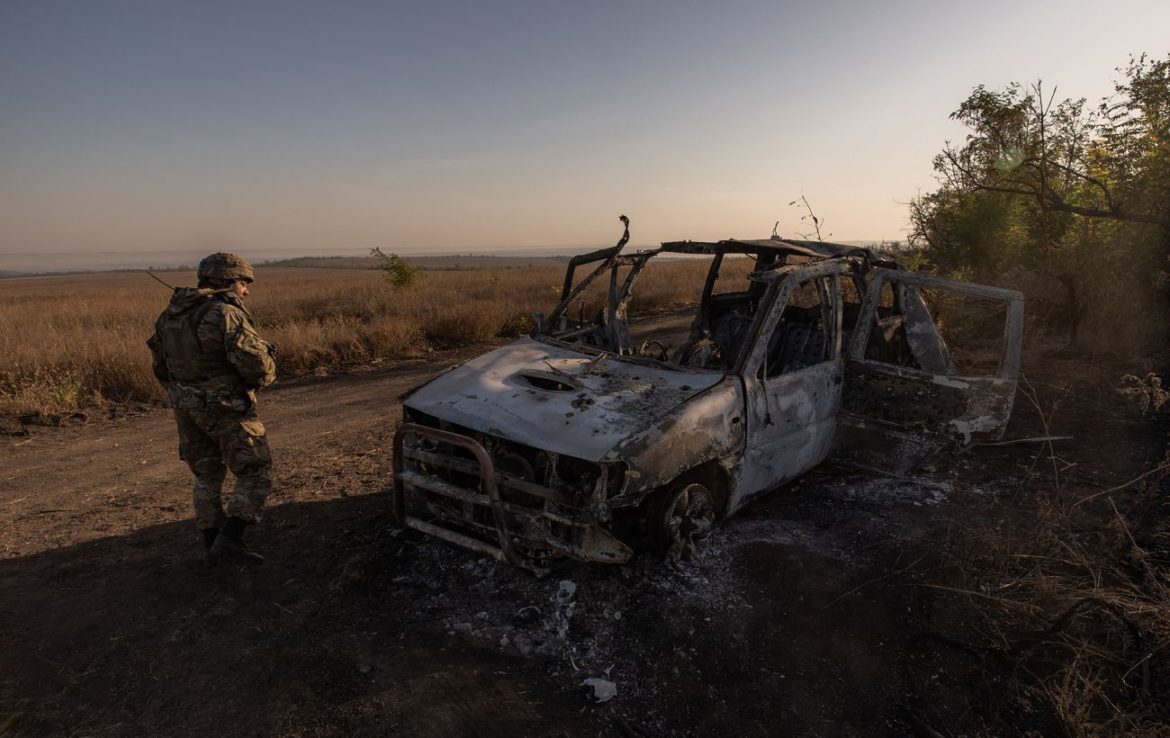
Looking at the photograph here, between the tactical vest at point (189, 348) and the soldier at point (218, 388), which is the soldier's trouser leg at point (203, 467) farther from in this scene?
the tactical vest at point (189, 348)

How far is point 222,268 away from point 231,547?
1.73 metres

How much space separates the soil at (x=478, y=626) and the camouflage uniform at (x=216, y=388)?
1.62 ft

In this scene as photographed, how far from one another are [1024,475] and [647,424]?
361 centimetres

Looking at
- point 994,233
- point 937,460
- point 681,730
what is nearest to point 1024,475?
point 937,460

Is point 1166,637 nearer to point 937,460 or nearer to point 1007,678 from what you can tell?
point 1007,678

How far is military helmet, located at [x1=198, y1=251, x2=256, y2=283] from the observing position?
3775 millimetres

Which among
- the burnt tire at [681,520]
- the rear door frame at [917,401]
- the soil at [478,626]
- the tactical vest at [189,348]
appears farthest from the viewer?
the rear door frame at [917,401]

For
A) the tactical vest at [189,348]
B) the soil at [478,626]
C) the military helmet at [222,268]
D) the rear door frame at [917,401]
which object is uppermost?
the military helmet at [222,268]

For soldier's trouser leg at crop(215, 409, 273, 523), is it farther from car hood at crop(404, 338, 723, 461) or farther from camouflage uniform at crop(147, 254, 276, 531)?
car hood at crop(404, 338, 723, 461)

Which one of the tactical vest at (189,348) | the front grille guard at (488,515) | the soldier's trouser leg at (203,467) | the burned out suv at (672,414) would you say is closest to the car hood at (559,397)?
the burned out suv at (672,414)

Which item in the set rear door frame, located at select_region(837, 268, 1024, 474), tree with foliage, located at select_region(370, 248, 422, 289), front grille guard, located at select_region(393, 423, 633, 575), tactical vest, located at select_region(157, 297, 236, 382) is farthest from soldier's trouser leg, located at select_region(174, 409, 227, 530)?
tree with foliage, located at select_region(370, 248, 422, 289)

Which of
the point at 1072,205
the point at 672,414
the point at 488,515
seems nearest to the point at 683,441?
the point at 672,414

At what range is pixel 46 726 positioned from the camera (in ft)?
8.60

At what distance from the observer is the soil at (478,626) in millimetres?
2662
